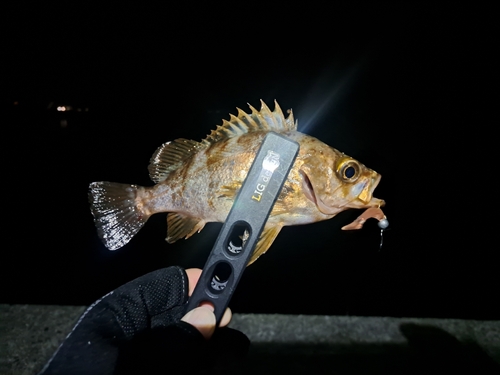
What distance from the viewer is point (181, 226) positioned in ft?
5.47

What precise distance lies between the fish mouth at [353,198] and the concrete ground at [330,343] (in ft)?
4.12

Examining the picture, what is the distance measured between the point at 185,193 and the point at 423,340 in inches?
82.8

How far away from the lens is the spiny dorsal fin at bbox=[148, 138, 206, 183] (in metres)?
1.71

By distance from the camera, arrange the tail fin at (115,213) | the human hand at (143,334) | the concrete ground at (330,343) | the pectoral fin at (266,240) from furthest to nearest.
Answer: the concrete ground at (330,343) < the tail fin at (115,213) < the pectoral fin at (266,240) < the human hand at (143,334)

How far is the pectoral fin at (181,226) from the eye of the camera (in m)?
1.64

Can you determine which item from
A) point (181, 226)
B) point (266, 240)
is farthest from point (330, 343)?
point (181, 226)

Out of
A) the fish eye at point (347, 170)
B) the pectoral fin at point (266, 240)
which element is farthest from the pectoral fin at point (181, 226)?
the fish eye at point (347, 170)

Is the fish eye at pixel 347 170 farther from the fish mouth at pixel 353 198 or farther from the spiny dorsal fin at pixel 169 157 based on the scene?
the spiny dorsal fin at pixel 169 157

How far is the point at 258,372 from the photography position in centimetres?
210

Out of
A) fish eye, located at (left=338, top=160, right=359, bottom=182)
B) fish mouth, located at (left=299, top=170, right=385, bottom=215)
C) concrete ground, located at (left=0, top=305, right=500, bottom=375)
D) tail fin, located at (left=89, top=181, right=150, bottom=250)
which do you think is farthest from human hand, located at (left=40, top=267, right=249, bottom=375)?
concrete ground, located at (left=0, top=305, right=500, bottom=375)

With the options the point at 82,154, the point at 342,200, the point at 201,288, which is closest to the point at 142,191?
the point at 201,288

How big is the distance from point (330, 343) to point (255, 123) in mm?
1720

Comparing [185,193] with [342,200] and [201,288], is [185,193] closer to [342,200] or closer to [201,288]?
[201,288]

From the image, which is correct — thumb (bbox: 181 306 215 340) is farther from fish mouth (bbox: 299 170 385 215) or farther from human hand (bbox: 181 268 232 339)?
fish mouth (bbox: 299 170 385 215)
